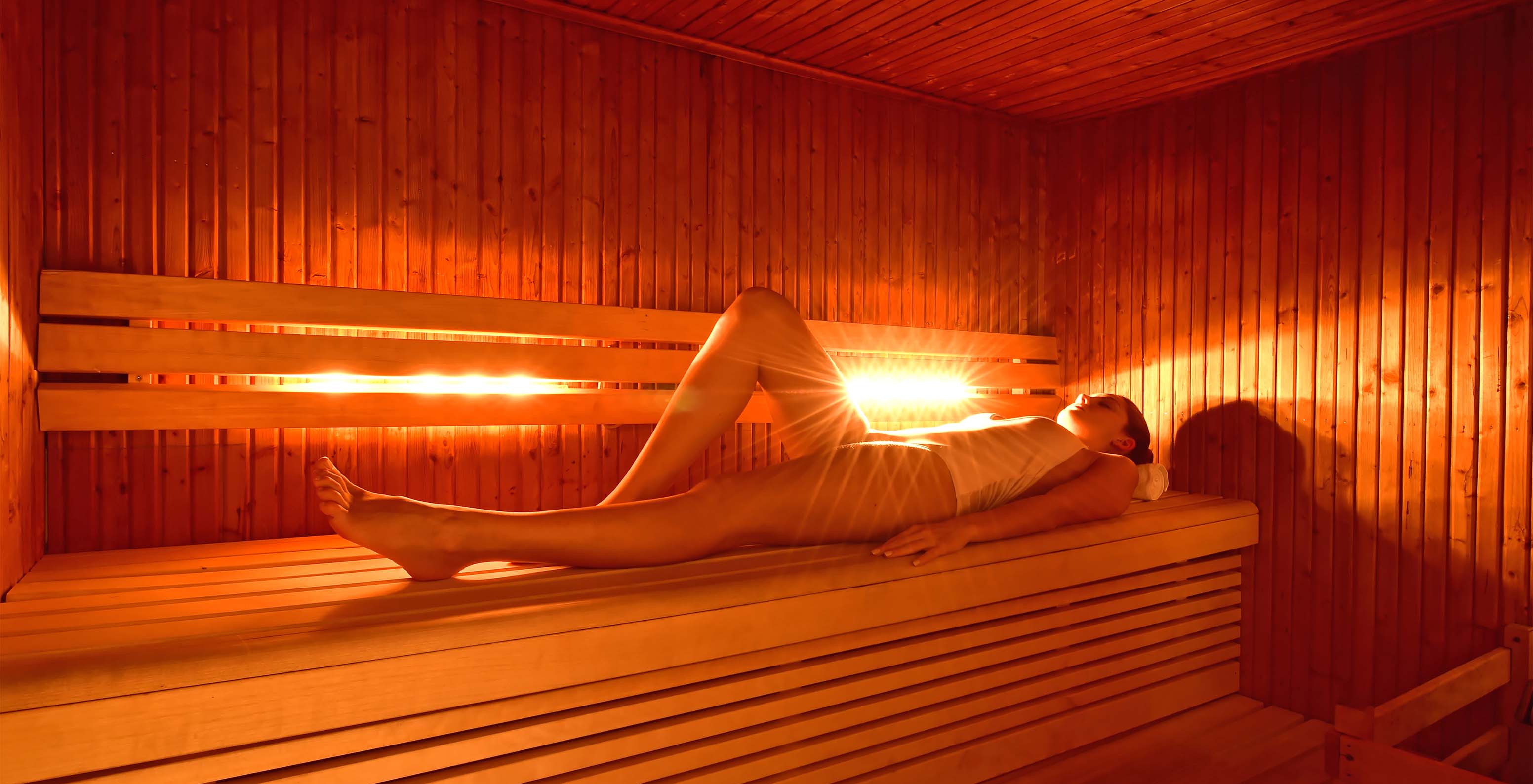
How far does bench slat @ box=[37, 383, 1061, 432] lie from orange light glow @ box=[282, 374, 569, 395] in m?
0.04

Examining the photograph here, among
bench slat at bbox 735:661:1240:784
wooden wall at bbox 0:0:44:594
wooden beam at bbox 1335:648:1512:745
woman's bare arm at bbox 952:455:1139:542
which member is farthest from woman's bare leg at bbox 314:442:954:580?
wooden beam at bbox 1335:648:1512:745

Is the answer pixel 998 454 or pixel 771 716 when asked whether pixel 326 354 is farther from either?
pixel 998 454

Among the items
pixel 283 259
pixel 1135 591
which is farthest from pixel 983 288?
pixel 283 259

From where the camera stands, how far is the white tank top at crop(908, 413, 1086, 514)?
2.25m

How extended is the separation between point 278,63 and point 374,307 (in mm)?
716

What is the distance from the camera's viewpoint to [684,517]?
6.07 ft

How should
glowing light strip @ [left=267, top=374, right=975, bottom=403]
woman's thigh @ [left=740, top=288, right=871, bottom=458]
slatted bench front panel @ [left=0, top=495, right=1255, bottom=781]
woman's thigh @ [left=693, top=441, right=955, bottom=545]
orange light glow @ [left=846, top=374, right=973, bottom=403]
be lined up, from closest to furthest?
slatted bench front panel @ [left=0, top=495, right=1255, bottom=781]
woman's thigh @ [left=693, top=441, right=955, bottom=545]
woman's thigh @ [left=740, top=288, right=871, bottom=458]
glowing light strip @ [left=267, top=374, right=975, bottom=403]
orange light glow @ [left=846, top=374, right=973, bottom=403]

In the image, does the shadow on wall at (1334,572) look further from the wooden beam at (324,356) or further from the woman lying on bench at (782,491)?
the wooden beam at (324,356)

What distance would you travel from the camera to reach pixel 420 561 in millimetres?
1665

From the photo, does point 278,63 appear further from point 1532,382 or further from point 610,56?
point 1532,382

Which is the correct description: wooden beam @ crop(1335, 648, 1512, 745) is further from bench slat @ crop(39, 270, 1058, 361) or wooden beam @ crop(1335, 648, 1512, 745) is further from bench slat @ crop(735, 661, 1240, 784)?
bench slat @ crop(39, 270, 1058, 361)

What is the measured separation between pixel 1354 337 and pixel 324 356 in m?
3.16

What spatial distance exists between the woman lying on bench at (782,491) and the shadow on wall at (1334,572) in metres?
0.90

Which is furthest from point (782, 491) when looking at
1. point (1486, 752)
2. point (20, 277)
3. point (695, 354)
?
point (1486, 752)
